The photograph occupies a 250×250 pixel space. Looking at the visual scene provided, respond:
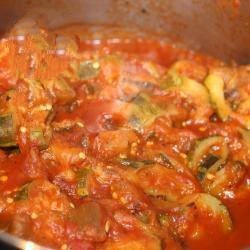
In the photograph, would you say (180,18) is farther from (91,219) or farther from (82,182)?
(91,219)

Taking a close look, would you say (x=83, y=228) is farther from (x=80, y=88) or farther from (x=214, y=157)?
(x=80, y=88)

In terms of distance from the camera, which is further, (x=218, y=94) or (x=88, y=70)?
(x=88, y=70)

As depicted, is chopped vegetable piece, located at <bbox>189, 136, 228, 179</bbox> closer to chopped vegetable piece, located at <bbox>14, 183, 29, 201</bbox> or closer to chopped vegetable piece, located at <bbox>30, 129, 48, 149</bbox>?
chopped vegetable piece, located at <bbox>30, 129, 48, 149</bbox>

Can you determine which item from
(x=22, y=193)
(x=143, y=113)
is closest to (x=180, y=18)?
(x=143, y=113)

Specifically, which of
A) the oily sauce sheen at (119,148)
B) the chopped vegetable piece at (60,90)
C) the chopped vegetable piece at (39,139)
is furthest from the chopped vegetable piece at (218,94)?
the chopped vegetable piece at (39,139)

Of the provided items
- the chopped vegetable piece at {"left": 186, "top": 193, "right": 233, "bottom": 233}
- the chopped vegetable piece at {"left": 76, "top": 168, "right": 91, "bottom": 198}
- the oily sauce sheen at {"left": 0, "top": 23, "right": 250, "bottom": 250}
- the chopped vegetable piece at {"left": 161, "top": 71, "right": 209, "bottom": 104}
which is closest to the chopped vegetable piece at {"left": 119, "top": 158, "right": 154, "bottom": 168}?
the oily sauce sheen at {"left": 0, "top": 23, "right": 250, "bottom": 250}

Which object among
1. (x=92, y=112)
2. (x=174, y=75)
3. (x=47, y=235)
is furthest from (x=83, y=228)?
(x=174, y=75)

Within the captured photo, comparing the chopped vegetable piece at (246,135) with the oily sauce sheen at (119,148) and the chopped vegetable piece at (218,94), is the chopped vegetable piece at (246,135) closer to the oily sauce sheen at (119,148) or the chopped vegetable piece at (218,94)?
the oily sauce sheen at (119,148)
